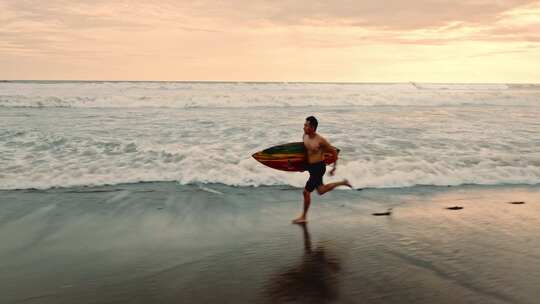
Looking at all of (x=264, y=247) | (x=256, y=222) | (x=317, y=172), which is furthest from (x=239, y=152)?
(x=264, y=247)

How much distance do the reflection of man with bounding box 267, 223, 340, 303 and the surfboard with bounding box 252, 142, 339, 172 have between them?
2.88m

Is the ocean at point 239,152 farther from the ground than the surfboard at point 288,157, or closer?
closer

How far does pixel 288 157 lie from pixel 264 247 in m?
2.82

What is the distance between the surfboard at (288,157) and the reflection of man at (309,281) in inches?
113

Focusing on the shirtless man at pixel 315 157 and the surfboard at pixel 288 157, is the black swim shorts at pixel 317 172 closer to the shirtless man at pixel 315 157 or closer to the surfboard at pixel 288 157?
the shirtless man at pixel 315 157

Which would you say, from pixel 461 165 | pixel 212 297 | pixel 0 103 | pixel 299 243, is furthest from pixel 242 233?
pixel 0 103

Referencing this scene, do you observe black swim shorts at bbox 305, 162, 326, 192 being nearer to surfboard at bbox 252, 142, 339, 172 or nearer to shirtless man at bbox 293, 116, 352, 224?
shirtless man at bbox 293, 116, 352, 224

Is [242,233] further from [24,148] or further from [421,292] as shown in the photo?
[24,148]

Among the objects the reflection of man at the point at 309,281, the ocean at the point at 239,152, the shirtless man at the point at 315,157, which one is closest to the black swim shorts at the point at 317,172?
the shirtless man at the point at 315,157

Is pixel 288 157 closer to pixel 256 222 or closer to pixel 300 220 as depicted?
pixel 300 220

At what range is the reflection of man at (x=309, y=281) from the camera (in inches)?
176

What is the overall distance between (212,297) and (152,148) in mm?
9370

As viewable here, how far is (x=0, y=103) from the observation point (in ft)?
102

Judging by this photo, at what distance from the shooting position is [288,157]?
8641 millimetres
